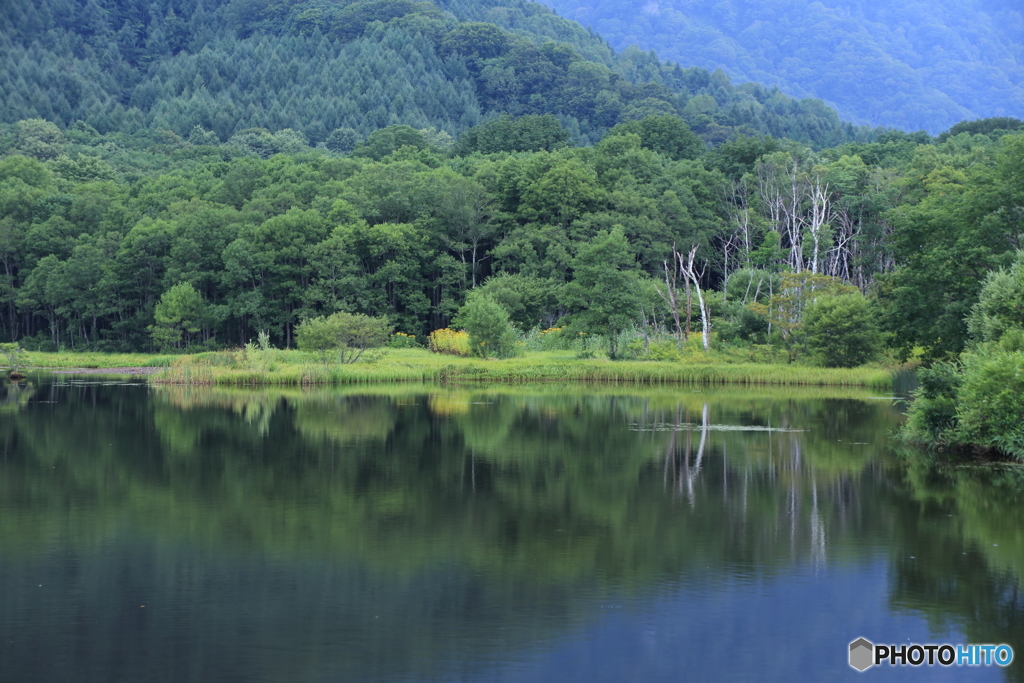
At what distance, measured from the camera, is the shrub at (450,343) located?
5428cm

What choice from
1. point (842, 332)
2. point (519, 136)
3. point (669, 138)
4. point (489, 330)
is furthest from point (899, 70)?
point (489, 330)

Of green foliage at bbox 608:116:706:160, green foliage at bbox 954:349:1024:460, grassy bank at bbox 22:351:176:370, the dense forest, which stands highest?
green foliage at bbox 608:116:706:160

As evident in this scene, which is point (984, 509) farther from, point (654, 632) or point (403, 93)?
point (403, 93)

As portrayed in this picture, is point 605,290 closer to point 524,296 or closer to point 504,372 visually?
point 504,372

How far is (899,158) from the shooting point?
77.8m

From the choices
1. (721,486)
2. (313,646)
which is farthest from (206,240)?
(313,646)

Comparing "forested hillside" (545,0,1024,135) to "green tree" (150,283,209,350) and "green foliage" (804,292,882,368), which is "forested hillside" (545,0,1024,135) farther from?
"green foliage" (804,292,882,368)

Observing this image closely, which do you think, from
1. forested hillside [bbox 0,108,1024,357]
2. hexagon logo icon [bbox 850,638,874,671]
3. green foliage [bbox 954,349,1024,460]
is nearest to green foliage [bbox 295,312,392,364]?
forested hillside [bbox 0,108,1024,357]

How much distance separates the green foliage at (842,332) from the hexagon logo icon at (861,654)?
34.5 m

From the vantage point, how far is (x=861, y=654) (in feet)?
33.1

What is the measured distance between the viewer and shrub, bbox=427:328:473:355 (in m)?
54.3

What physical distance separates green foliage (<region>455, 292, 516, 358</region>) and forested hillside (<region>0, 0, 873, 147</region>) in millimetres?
69593

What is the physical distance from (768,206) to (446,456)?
54885 millimetres

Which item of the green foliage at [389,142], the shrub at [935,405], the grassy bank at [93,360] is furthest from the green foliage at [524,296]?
the shrub at [935,405]
